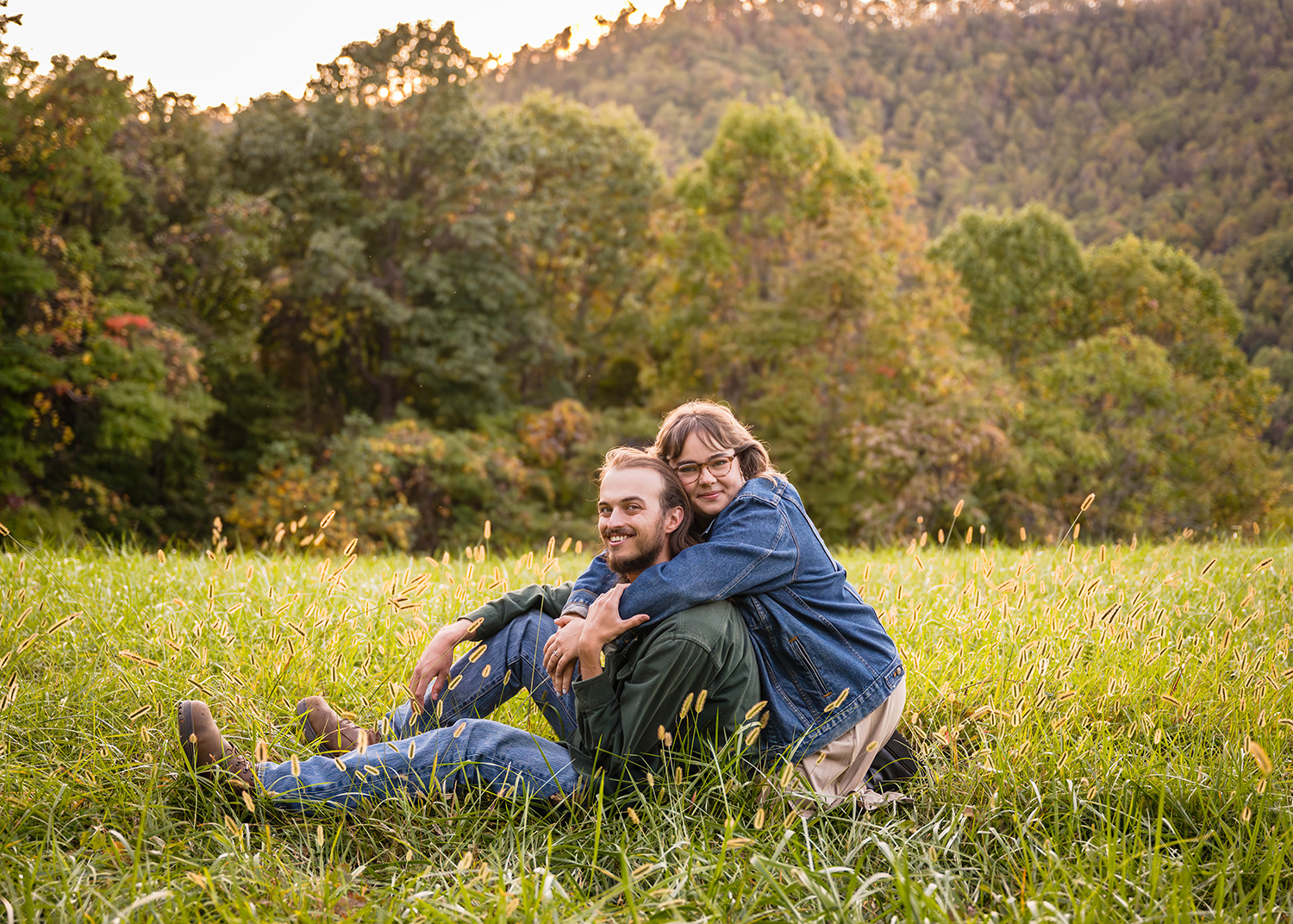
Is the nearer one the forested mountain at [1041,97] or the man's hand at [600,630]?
the man's hand at [600,630]

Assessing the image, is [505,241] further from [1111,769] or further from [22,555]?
[1111,769]

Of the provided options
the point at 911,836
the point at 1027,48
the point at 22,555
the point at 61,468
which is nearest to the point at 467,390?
the point at 61,468

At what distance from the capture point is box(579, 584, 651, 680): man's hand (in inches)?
98.3

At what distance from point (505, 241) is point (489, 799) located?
13.8m

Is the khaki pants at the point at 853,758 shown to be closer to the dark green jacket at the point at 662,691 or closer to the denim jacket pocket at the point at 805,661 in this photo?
the denim jacket pocket at the point at 805,661

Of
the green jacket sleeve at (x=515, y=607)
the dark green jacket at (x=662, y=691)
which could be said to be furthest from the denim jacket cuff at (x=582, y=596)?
the dark green jacket at (x=662, y=691)

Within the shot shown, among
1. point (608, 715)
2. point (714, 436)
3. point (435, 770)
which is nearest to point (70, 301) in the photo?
point (435, 770)

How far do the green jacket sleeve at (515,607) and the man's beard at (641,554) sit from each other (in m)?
0.50

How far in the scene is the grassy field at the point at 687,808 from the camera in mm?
2191

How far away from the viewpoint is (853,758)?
2680 millimetres

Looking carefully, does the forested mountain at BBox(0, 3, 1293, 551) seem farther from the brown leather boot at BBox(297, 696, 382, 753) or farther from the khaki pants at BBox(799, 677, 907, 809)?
the khaki pants at BBox(799, 677, 907, 809)

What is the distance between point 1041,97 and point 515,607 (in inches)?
2029

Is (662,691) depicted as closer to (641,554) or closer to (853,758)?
(641,554)

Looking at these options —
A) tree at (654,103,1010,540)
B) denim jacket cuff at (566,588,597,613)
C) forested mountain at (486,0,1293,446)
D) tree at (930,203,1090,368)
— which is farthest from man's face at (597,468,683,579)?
forested mountain at (486,0,1293,446)
